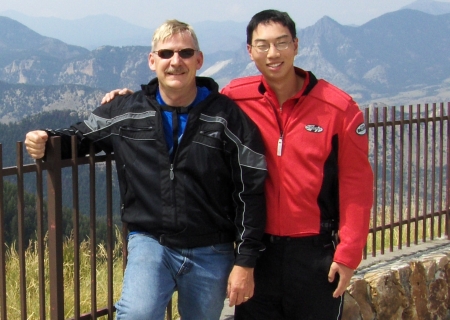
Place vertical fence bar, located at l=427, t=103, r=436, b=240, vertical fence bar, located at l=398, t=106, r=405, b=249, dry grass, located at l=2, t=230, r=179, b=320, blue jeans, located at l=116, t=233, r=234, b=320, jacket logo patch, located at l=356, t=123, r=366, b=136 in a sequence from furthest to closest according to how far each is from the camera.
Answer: vertical fence bar, located at l=427, t=103, r=436, b=240 → vertical fence bar, located at l=398, t=106, r=405, b=249 → dry grass, located at l=2, t=230, r=179, b=320 → jacket logo patch, located at l=356, t=123, r=366, b=136 → blue jeans, located at l=116, t=233, r=234, b=320

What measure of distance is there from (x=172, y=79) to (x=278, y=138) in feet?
1.74

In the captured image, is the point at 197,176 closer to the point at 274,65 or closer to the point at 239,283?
the point at 239,283

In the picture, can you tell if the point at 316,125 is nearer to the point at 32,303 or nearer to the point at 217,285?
the point at 217,285

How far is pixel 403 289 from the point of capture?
4.71 meters

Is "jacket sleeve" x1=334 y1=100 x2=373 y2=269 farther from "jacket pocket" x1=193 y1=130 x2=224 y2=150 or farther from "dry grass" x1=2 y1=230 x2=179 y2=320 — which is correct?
"dry grass" x1=2 y1=230 x2=179 y2=320

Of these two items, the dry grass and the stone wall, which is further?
the stone wall

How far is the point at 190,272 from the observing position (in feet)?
8.60

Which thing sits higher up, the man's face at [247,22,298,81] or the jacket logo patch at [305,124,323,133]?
the man's face at [247,22,298,81]

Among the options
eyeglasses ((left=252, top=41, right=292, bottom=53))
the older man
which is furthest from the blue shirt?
eyeglasses ((left=252, top=41, right=292, bottom=53))

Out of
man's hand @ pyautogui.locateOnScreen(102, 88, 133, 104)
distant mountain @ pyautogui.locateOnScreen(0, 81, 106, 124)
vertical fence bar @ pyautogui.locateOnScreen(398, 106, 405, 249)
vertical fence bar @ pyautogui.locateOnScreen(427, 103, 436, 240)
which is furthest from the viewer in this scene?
distant mountain @ pyautogui.locateOnScreen(0, 81, 106, 124)

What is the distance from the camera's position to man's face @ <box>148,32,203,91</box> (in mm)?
2604

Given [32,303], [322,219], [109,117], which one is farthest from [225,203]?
[32,303]

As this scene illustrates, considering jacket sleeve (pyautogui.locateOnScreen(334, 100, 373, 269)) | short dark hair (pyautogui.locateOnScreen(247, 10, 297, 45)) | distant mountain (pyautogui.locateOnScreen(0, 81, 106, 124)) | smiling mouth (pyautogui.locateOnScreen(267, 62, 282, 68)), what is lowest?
jacket sleeve (pyautogui.locateOnScreen(334, 100, 373, 269))

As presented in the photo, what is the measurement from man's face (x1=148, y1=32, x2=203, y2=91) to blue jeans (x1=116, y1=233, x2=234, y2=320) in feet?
2.17
